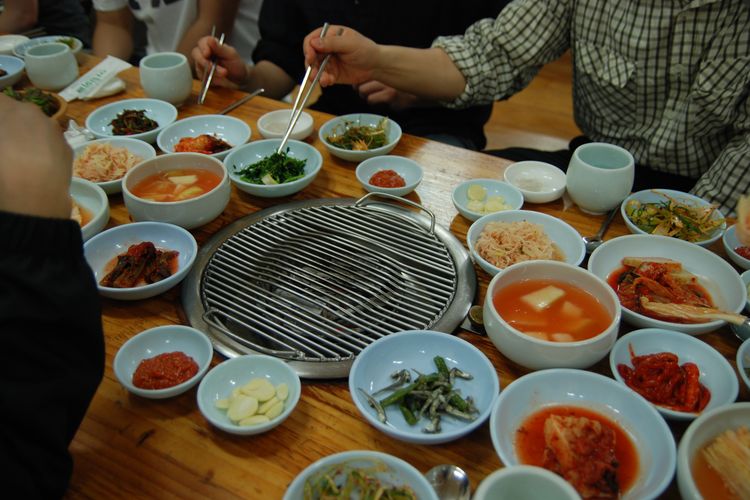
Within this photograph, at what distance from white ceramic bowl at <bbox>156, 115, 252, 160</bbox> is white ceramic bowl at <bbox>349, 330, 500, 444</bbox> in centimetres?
140

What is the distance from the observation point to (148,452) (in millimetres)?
1246

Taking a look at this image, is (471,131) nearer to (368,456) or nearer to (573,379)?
(573,379)

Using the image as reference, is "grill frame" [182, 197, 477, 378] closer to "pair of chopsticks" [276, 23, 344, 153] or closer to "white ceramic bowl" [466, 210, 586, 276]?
"white ceramic bowl" [466, 210, 586, 276]

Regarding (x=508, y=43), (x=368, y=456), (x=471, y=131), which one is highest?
(x=508, y=43)

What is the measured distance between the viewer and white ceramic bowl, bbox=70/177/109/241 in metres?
1.93

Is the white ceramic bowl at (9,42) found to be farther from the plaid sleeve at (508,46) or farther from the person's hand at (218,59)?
the plaid sleeve at (508,46)

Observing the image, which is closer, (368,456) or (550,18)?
(368,456)

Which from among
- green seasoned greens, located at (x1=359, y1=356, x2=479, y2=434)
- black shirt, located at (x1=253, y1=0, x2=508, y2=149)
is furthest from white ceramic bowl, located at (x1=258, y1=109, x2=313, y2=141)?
green seasoned greens, located at (x1=359, y1=356, x2=479, y2=434)

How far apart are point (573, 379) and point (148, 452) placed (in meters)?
1.02

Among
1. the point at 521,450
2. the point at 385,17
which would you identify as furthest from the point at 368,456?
the point at 385,17

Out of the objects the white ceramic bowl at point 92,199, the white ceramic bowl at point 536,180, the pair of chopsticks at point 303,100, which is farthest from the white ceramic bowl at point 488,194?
the white ceramic bowl at point 92,199

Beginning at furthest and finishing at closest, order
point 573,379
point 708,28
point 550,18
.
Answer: point 550,18
point 708,28
point 573,379

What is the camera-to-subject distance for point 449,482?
1.17 meters

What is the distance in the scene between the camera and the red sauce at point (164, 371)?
1361 millimetres
